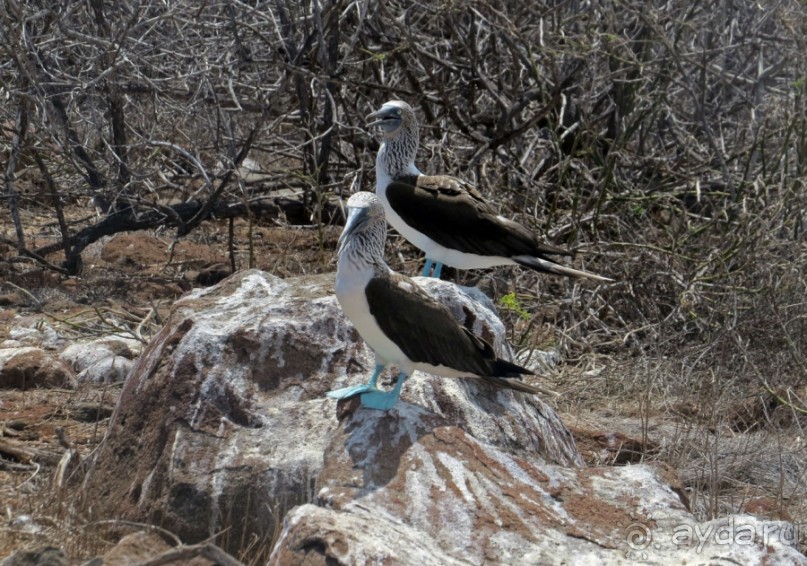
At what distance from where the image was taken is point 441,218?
15.1 feet

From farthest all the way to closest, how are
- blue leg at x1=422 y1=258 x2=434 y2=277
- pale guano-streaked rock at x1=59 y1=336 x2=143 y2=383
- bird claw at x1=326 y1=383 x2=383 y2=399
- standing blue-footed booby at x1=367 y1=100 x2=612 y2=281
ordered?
pale guano-streaked rock at x1=59 y1=336 x2=143 y2=383 → blue leg at x1=422 y1=258 x2=434 y2=277 → standing blue-footed booby at x1=367 y1=100 x2=612 y2=281 → bird claw at x1=326 y1=383 x2=383 y2=399

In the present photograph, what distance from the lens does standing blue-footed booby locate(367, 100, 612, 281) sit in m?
4.63

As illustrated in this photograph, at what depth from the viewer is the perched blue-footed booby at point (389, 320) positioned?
3.18m

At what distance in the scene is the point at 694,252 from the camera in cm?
652

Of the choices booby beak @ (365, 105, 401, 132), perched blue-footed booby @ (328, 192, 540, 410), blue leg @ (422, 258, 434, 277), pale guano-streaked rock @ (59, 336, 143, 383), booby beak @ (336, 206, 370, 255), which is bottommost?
pale guano-streaked rock @ (59, 336, 143, 383)

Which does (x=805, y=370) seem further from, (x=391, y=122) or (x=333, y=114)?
(x=333, y=114)

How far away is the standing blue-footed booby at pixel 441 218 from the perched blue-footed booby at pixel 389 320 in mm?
1283

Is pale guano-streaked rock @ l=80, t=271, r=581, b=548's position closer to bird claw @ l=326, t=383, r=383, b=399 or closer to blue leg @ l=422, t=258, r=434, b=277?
bird claw @ l=326, t=383, r=383, b=399

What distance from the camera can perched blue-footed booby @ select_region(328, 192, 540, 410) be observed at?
10.4 ft

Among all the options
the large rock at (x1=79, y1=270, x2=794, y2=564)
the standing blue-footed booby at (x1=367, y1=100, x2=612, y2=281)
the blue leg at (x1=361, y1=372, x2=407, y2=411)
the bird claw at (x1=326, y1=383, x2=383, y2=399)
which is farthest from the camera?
the standing blue-footed booby at (x1=367, y1=100, x2=612, y2=281)

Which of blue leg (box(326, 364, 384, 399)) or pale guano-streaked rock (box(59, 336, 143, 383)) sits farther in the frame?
pale guano-streaked rock (box(59, 336, 143, 383))

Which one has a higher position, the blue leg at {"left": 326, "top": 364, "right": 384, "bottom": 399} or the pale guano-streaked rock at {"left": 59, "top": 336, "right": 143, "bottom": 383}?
the blue leg at {"left": 326, "top": 364, "right": 384, "bottom": 399}

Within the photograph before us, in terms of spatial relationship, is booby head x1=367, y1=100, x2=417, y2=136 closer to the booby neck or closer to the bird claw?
the booby neck

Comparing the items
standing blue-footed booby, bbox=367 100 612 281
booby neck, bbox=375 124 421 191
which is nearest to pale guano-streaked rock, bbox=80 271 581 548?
standing blue-footed booby, bbox=367 100 612 281
